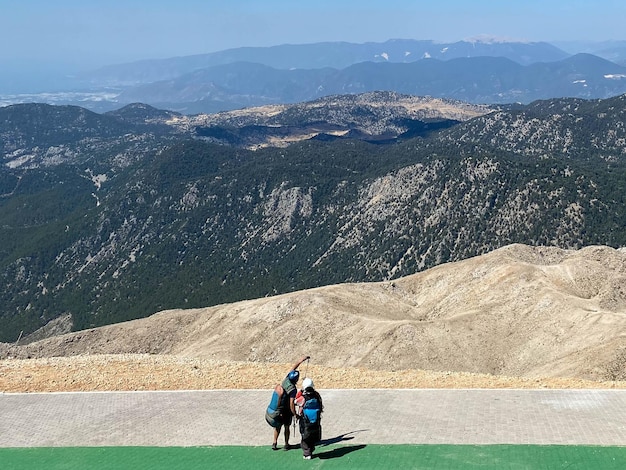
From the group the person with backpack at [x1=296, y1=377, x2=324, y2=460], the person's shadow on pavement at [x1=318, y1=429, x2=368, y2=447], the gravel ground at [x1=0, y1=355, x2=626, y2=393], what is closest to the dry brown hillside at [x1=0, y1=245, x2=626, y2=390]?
the gravel ground at [x1=0, y1=355, x2=626, y2=393]

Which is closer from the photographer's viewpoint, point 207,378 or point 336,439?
point 336,439

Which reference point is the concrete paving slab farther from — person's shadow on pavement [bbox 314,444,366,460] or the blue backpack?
the blue backpack

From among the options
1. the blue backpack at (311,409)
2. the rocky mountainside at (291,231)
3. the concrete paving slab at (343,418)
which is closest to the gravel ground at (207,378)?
the concrete paving slab at (343,418)

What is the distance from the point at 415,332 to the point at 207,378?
889 inches

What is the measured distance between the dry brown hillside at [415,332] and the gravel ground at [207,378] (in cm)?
13

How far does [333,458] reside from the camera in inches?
610

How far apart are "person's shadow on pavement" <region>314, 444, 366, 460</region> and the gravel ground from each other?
679cm

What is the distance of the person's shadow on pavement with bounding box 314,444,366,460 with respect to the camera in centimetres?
1565

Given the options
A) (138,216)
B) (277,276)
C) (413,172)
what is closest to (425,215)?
(413,172)

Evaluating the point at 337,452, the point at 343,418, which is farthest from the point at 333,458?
the point at 343,418

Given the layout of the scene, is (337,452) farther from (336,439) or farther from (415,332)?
(415,332)

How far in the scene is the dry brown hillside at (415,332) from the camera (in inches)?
1109

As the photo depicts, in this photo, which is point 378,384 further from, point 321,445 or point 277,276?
point 277,276

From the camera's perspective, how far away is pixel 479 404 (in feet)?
64.3
